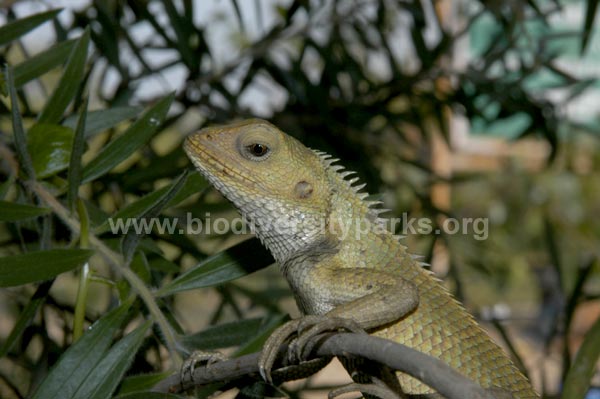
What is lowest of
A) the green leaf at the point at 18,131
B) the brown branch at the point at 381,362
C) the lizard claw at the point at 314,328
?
the lizard claw at the point at 314,328

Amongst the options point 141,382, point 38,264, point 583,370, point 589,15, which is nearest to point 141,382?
point 141,382

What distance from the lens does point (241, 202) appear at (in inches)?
50.0

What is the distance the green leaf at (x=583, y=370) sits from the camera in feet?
2.52

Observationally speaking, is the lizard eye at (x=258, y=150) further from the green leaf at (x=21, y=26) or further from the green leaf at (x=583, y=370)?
the green leaf at (x=583, y=370)

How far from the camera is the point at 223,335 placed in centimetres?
112

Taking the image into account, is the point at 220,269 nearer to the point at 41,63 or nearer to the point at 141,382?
the point at 141,382

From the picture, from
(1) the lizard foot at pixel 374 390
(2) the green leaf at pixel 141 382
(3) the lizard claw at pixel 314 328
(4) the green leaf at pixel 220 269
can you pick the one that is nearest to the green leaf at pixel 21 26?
(4) the green leaf at pixel 220 269

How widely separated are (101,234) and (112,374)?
244 millimetres

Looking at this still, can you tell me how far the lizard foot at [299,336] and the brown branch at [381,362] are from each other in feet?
0.05

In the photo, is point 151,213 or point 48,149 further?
point 48,149

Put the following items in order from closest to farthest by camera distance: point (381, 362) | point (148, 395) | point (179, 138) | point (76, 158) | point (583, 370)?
1. point (381, 362)
2. point (583, 370)
3. point (148, 395)
4. point (76, 158)
5. point (179, 138)

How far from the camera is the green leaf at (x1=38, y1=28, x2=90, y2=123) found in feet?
3.83

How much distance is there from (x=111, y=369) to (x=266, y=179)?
1.49 feet

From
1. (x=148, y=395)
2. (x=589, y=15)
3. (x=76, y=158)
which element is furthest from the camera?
(x=589, y=15)
